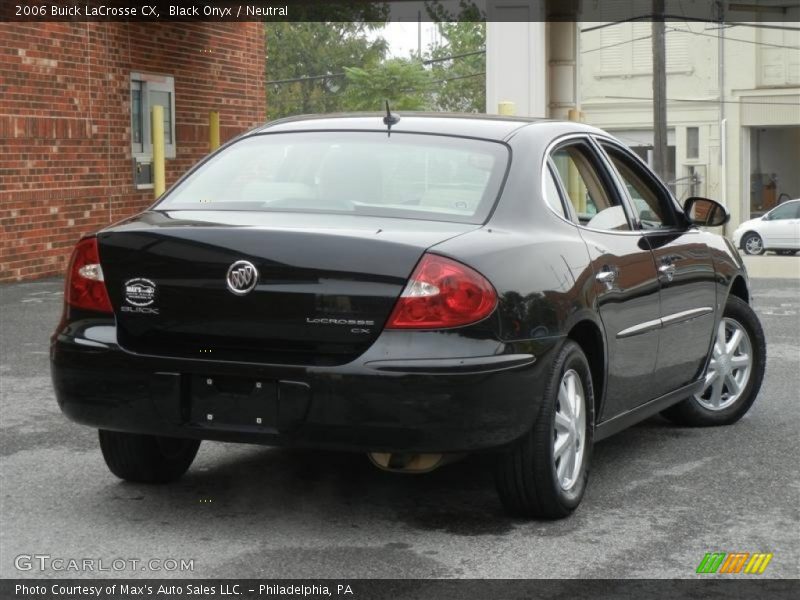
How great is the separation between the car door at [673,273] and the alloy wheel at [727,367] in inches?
13.0

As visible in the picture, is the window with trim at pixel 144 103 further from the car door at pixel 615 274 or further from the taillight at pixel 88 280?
the taillight at pixel 88 280

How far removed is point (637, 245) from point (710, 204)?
1195 mm

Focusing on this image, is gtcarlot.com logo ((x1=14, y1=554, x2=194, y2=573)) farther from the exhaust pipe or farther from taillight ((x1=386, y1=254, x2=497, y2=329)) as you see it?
taillight ((x1=386, y1=254, x2=497, y2=329))

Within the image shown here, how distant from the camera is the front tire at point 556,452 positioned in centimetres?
514

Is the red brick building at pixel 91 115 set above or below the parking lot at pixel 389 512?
above

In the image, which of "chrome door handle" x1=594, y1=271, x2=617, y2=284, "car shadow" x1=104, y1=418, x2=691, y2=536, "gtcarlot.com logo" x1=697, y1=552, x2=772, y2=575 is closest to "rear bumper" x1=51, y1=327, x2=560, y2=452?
"car shadow" x1=104, y1=418, x2=691, y2=536

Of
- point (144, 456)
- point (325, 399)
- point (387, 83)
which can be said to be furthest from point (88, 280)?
point (387, 83)

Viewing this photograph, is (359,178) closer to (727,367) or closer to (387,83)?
(727,367)

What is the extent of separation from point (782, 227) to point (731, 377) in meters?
30.4

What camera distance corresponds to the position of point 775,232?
36875mm

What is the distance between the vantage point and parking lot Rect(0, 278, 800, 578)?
4777mm

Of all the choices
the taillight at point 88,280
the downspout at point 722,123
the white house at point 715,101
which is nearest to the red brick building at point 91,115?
the taillight at point 88,280

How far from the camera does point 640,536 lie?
203 inches

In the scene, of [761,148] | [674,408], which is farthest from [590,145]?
[761,148]
